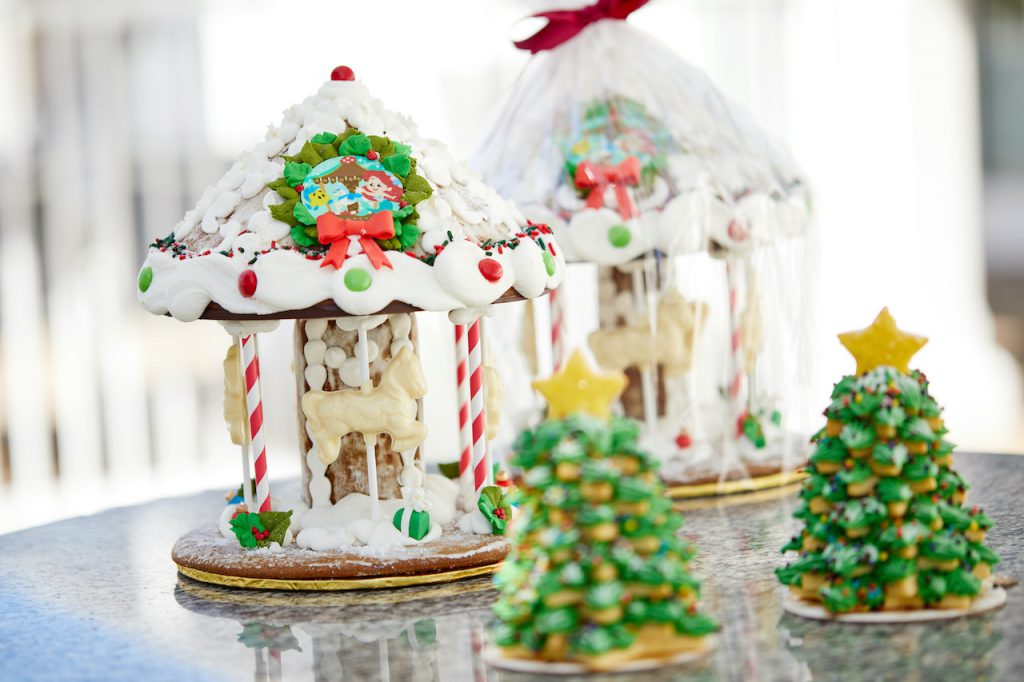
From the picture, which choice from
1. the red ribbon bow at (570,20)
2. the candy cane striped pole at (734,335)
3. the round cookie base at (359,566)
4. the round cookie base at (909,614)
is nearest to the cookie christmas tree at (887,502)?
the round cookie base at (909,614)

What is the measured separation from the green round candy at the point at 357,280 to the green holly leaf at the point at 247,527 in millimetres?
573

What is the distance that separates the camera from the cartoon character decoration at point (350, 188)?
3.10 m

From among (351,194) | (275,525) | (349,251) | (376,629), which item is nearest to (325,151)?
(351,194)

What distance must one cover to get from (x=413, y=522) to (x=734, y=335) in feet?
4.57

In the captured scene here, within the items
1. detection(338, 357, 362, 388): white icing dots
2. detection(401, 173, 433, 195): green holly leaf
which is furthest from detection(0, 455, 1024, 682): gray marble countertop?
detection(401, 173, 433, 195): green holly leaf

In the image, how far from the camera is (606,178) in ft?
13.4

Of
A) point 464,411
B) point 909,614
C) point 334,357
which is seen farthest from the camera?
point 464,411

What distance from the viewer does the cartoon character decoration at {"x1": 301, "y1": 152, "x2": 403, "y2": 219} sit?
3100 millimetres

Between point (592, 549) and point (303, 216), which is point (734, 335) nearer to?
point (303, 216)

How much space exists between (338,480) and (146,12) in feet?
13.9

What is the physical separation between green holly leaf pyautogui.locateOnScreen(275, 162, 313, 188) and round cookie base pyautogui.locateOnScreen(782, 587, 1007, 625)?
1.29 metres

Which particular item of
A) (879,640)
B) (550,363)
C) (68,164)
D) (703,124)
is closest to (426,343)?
(68,164)

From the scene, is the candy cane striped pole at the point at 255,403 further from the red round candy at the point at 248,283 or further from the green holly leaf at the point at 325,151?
the green holly leaf at the point at 325,151

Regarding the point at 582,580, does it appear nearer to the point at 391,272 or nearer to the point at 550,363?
the point at 391,272
